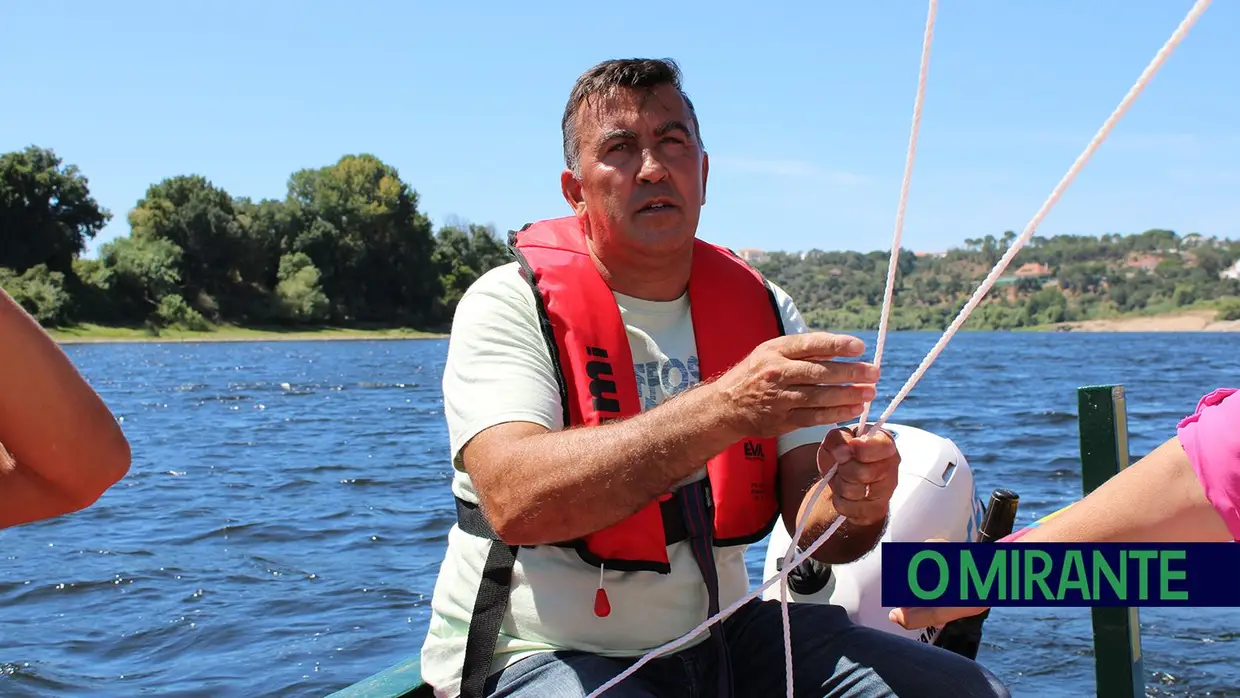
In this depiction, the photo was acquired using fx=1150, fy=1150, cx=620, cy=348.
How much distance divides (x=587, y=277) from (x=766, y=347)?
792mm

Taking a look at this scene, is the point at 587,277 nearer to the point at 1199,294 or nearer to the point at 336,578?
Result: the point at 336,578

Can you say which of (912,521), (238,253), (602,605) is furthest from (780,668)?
(238,253)

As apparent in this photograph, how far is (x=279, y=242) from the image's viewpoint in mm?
70188

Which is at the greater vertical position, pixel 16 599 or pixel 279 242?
pixel 279 242

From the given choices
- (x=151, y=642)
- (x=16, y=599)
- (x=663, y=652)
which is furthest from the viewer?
(x=16, y=599)

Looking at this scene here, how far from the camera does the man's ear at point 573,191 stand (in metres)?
2.77

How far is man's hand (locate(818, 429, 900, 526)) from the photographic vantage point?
2.16 m

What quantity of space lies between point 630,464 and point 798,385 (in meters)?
0.34

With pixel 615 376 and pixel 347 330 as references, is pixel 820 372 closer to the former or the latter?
pixel 615 376

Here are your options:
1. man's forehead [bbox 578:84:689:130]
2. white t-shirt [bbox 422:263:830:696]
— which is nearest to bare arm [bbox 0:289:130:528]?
white t-shirt [bbox 422:263:830:696]

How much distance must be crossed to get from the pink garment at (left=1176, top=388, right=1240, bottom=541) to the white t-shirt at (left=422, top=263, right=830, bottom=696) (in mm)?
1007

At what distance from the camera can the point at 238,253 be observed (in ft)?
214

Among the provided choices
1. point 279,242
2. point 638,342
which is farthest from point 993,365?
point 279,242

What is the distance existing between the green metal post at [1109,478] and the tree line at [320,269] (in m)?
34.2
